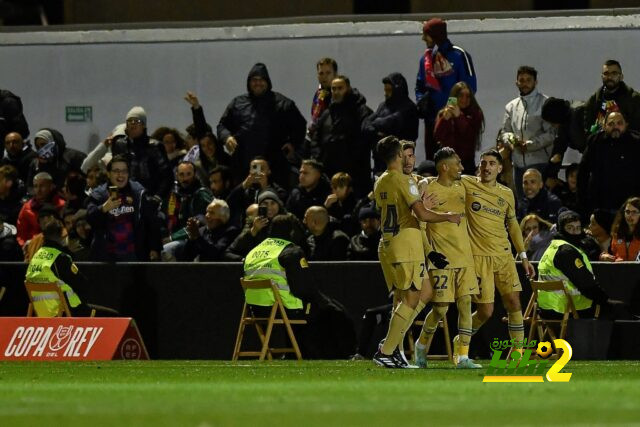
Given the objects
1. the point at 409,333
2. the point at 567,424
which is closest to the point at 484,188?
the point at 409,333

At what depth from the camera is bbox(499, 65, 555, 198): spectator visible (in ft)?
63.3

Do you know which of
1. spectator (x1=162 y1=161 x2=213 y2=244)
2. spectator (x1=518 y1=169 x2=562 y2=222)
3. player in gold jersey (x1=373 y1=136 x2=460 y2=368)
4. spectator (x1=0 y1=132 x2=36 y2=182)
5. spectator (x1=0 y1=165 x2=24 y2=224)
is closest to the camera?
player in gold jersey (x1=373 y1=136 x2=460 y2=368)

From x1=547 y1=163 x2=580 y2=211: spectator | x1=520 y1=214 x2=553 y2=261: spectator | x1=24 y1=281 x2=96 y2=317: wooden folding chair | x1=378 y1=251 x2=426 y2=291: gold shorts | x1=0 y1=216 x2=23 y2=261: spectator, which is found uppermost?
x1=547 y1=163 x2=580 y2=211: spectator

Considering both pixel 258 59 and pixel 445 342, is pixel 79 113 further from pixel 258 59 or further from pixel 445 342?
pixel 445 342

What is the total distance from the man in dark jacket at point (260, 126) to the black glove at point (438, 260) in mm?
5837

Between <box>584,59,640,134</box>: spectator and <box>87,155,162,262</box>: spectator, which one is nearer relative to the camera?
<box>584,59,640,134</box>: spectator

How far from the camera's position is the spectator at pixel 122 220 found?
756 inches

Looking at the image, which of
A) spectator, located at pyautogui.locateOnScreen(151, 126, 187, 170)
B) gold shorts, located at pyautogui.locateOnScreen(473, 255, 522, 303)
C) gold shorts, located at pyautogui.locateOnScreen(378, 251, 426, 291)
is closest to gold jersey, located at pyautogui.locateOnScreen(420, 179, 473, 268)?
gold shorts, located at pyautogui.locateOnScreen(473, 255, 522, 303)

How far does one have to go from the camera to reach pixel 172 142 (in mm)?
21859

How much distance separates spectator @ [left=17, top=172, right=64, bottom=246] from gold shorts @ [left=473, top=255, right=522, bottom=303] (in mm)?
7187

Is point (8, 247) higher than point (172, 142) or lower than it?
lower

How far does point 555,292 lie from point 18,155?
823 cm

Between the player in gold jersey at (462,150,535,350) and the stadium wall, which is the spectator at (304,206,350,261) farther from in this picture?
the player in gold jersey at (462,150,535,350)

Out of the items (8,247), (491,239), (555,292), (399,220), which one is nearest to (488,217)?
(491,239)
